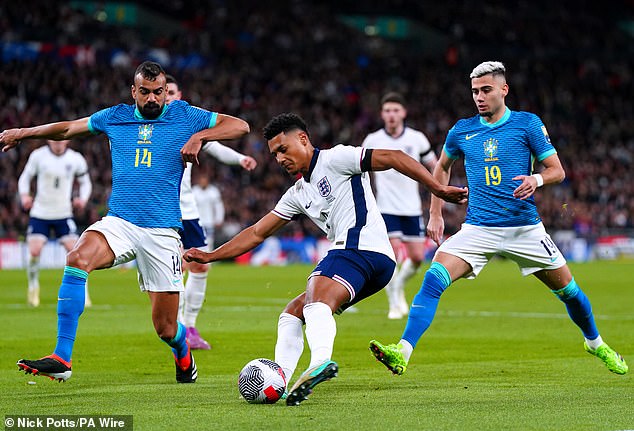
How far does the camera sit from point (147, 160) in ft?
28.2

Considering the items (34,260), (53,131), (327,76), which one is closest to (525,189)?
(53,131)

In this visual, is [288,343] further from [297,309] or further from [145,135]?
[145,135]

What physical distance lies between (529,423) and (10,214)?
82.3ft

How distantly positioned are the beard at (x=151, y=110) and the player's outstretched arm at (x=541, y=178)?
2780 mm

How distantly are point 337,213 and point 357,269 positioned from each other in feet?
1.53

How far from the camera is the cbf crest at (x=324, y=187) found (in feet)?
26.0

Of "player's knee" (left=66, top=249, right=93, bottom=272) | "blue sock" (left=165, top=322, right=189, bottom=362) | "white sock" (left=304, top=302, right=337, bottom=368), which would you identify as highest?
"player's knee" (left=66, top=249, right=93, bottom=272)

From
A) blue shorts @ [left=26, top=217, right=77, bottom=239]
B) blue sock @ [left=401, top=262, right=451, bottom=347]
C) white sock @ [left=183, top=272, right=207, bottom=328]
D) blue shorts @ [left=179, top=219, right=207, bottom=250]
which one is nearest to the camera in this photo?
blue sock @ [left=401, top=262, right=451, bottom=347]

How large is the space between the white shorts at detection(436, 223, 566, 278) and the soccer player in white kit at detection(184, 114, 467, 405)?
A: 127 centimetres

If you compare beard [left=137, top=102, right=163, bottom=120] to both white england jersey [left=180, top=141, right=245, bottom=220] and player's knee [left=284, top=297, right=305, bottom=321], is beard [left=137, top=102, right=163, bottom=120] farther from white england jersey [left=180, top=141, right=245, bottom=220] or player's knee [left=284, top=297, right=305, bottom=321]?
white england jersey [left=180, top=141, right=245, bottom=220]

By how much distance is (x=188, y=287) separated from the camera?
39.2 ft

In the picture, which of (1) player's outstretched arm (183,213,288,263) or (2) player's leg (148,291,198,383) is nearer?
(1) player's outstretched arm (183,213,288,263)

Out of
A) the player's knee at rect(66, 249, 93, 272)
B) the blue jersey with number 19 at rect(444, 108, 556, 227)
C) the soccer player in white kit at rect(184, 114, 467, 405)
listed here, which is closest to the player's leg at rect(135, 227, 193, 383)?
the player's knee at rect(66, 249, 93, 272)

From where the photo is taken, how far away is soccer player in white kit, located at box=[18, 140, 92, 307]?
667 inches
